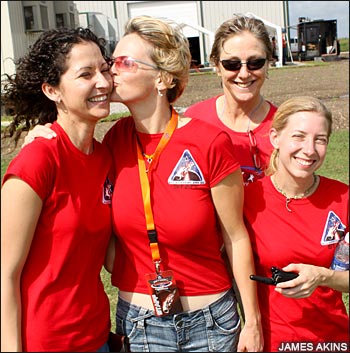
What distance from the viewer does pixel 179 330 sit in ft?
8.10

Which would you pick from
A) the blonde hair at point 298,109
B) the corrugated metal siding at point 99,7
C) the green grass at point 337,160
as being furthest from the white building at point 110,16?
the blonde hair at point 298,109

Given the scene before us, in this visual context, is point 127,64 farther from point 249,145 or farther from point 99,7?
point 99,7

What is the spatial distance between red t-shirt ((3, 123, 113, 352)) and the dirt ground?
30.4 feet

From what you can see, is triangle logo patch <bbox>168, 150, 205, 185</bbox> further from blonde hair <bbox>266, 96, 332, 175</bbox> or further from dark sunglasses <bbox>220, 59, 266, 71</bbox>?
dark sunglasses <bbox>220, 59, 266, 71</bbox>

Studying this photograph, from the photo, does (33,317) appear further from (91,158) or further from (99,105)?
(99,105)

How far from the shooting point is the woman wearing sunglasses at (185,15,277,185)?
9.76 feet

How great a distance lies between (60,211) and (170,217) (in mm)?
478

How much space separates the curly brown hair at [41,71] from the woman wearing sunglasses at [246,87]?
79 cm

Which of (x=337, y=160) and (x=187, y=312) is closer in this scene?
(x=187, y=312)

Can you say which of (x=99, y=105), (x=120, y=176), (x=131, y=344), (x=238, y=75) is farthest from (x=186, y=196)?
(x=238, y=75)

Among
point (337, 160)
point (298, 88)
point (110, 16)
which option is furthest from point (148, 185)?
point (110, 16)

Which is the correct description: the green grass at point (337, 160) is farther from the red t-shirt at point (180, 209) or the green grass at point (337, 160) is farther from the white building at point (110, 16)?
the white building at point (110, 16)

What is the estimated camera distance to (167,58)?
252 cm

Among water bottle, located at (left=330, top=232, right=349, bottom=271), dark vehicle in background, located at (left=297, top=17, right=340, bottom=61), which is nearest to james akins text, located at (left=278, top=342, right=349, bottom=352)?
water bottle, located at (left=330, top=232, right=349, bottom=271)
